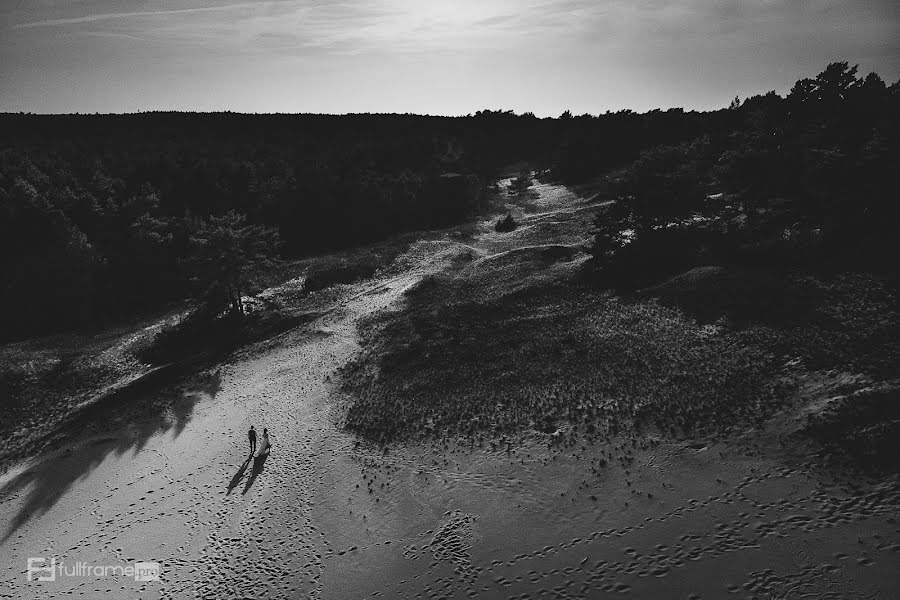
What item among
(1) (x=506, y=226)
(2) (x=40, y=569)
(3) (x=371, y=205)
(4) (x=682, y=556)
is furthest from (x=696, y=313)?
(3) (x=371, y=205)

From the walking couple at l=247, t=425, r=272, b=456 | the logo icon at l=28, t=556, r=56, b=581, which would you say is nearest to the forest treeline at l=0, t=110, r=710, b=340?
the walking couple at l=247, t=425, r=272, b=456

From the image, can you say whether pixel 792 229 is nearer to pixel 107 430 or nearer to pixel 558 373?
pixel 558 373

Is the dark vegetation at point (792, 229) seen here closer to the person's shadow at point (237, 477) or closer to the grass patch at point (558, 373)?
the grass patch at point (558, 373)

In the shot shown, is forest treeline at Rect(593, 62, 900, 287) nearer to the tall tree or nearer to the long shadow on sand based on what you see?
the tall tree

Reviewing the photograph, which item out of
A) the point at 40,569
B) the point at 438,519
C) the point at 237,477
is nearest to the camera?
the point at 438,519

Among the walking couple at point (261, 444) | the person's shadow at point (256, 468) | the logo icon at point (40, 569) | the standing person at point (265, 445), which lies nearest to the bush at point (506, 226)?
the standing person at point (265, 445)

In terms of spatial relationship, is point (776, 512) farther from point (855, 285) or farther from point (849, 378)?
point (855, 285)
